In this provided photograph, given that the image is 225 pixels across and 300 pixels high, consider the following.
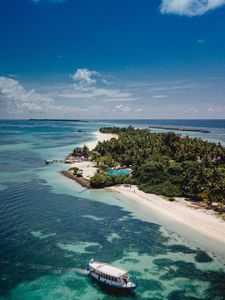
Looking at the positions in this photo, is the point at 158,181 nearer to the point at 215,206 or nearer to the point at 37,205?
the point at 215,206

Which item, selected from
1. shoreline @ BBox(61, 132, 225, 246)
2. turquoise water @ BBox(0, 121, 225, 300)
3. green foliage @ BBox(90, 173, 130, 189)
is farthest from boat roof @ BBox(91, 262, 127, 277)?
green foliage @ BBox(90, 173, 130, 189)

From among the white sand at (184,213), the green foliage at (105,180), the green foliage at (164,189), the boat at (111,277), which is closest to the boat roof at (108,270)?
the boat at (111,277)

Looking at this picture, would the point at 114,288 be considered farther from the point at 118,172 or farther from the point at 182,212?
the point at 118,172

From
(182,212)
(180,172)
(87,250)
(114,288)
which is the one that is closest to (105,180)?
(180,172)

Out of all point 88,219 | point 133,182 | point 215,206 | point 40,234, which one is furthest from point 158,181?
point 40,234

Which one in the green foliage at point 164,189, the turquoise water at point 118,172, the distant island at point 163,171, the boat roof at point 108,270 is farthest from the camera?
the turquoise water at point 118,172

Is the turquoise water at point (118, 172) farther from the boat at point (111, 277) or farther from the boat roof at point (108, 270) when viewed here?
the boat at point (111, 277)
